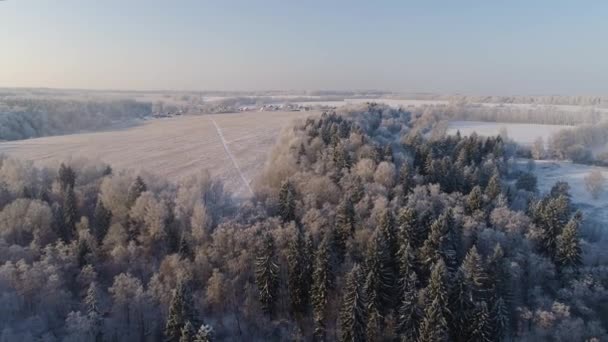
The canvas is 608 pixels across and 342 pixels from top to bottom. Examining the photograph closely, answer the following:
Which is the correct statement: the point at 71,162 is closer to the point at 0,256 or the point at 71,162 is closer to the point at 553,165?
the point at 0,256

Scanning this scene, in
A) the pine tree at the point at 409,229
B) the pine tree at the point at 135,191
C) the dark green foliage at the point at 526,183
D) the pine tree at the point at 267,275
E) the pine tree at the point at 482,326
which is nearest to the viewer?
the pine tree at the point at 482,326

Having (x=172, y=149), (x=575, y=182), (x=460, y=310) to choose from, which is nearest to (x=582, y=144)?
(x=575, y=182)

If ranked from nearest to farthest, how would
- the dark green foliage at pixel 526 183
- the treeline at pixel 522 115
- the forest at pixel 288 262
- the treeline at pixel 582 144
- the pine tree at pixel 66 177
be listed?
the forest at pixel 288 262
the pine tree at pixel 66 177
the dark green foliage at pixel 526 183
the treeline at pixel 582 144
the treeline at pixel 522 115

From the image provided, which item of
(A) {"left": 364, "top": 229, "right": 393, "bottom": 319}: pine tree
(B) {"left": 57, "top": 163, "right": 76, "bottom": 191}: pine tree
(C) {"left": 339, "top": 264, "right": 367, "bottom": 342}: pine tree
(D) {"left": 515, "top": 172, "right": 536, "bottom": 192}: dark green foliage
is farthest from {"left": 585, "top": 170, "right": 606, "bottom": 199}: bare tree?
(B) {"left": 57, "top": 163, "right": 76, "bottom": 191}: pine tree

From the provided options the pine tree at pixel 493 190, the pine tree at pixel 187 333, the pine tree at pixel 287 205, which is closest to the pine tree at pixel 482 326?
the pine tree at pixel 493 190

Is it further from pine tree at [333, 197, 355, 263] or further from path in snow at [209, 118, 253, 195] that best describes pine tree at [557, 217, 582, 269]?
path in snow at [209, 118, 253, 195]

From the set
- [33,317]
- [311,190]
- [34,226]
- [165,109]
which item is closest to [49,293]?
[33,317]

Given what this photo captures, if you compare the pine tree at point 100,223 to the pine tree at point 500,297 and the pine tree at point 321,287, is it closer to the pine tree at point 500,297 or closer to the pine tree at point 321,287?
the pine tree at point 321,287
